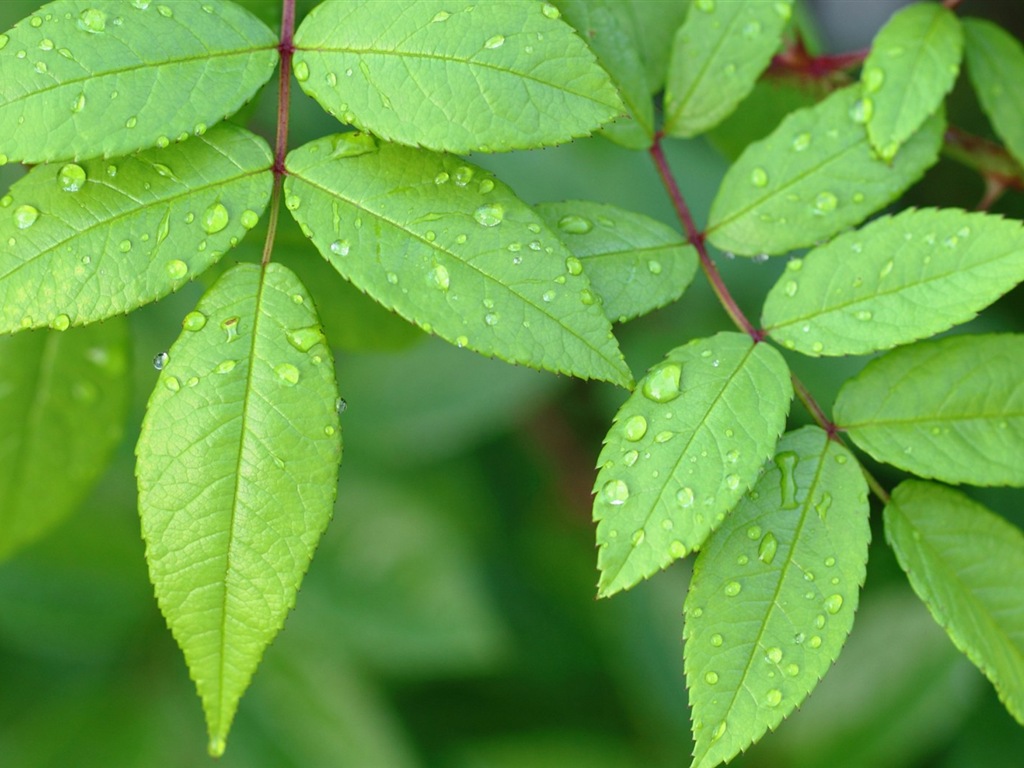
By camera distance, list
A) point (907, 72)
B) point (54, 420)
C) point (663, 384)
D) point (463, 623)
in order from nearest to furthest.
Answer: point (663, 384), point (907, 72), point (54, 420), point (463, 623)

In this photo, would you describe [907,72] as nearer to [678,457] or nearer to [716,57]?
[716,57]

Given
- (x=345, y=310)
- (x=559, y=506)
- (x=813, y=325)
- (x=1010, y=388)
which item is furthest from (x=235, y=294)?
(x=559, y=506)

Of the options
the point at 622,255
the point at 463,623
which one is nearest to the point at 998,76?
the point at 622,255

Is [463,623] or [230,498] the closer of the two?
[230,498]

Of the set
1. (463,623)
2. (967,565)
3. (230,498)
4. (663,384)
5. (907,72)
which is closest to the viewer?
(230,498)

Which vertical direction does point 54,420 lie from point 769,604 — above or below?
below

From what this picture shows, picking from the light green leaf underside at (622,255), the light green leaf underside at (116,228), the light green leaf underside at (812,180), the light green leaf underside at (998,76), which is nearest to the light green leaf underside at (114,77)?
the light green leaf underside at (116,228)
